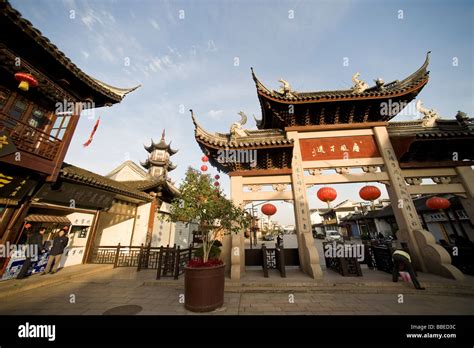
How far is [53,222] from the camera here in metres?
7.13

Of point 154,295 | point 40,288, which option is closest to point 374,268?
point 154,295

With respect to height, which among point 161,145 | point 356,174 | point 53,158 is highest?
point 161,145

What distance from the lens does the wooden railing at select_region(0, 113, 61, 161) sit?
515 centimetres

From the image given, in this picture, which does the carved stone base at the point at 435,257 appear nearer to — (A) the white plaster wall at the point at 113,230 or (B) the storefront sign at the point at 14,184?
(B) the storefront sign at the point at 14,184

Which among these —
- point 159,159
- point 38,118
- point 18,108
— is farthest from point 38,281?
point 159,159

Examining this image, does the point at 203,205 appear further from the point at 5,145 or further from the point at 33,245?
the point at 33,245

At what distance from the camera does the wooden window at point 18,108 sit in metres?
5.71

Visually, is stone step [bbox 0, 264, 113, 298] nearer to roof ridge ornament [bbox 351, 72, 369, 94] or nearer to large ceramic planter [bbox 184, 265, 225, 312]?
large ceramic planter [bbox 184, 265, 225, 312]

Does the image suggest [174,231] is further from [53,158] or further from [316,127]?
[316,127]

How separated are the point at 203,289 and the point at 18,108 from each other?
8.14 metres

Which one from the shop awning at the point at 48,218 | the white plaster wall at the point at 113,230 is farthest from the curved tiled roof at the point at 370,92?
the white plaster wall at the point at 113,230

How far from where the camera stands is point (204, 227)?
4.39 metres
